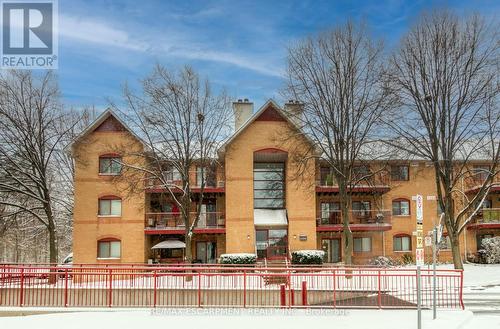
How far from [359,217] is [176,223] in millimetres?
13851

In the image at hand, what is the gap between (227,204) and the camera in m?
37.0

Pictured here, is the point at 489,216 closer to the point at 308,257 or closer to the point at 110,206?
the point at 308,257

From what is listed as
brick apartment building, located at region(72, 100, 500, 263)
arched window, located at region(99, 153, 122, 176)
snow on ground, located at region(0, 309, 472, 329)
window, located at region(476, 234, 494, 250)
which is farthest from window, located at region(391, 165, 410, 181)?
snow on ground, located at region(0, 309, 472, 329)

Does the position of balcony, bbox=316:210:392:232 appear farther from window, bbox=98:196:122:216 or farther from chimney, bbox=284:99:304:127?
window, bbox=98:196:122:216

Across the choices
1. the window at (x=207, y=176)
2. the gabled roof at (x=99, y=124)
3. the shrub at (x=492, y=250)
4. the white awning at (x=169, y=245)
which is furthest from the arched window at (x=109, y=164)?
the shrub at (x=492, y=250)

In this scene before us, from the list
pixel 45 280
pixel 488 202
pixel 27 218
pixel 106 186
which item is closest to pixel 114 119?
pixel 106 186

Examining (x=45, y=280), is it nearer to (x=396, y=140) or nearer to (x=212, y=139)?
(x=212, y=139)

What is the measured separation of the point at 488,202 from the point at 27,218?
44.9m

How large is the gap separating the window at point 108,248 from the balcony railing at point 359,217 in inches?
580

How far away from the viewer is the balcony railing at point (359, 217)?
3906 cm

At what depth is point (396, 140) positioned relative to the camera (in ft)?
98.4

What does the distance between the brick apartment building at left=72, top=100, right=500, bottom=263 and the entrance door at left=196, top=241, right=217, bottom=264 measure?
0.08 m

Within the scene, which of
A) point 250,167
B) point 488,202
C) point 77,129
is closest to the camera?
point 250,167

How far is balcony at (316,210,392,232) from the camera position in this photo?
38.2 metres
